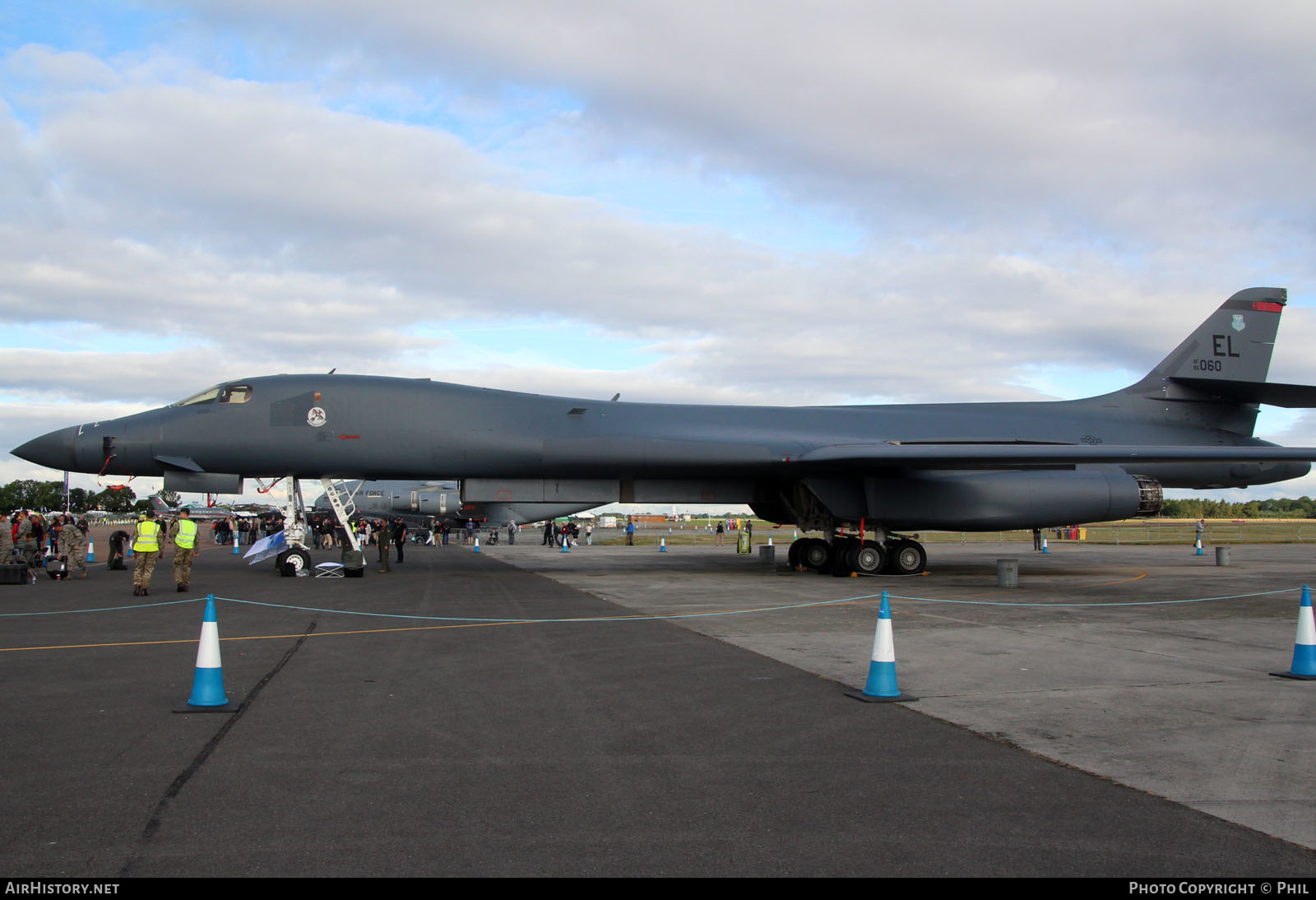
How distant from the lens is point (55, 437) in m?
16.2

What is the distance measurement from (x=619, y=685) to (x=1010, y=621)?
594 cm

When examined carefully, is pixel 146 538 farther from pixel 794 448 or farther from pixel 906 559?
pixel 906 559

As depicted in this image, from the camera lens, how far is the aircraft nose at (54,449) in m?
16.2

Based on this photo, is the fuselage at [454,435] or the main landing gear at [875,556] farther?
the main landing gear at [875,556]

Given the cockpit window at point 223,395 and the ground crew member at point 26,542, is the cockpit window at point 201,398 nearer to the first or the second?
the cockpit window at point 223,395

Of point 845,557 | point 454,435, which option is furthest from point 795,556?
point 454,435

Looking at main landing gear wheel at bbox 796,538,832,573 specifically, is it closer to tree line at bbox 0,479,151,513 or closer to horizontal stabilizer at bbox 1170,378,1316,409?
horizontal stabilizer at bbox 1170,378,1316,409

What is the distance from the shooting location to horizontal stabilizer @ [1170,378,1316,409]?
1967cm

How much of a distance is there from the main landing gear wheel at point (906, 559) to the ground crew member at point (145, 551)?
13.8 metres

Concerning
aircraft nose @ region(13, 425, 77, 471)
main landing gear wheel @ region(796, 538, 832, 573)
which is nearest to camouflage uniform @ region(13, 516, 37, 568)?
aircraft nose @ region(13, 425, 77, 471)

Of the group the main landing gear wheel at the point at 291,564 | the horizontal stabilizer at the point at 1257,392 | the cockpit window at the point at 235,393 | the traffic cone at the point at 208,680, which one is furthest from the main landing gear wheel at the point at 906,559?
the traffic cone at the point at 208,680

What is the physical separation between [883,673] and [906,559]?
13148 millimetres

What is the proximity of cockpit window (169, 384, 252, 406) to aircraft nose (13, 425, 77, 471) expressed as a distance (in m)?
1.82

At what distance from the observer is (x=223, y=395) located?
55.2ft
